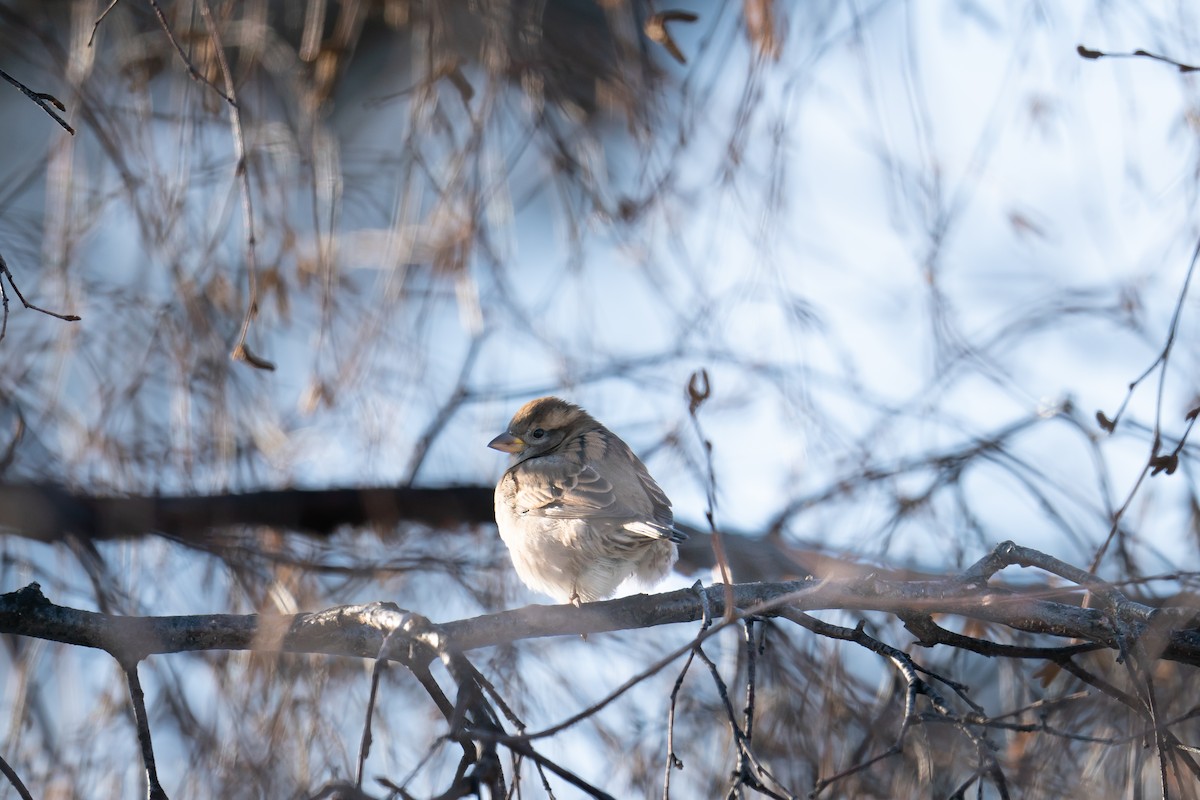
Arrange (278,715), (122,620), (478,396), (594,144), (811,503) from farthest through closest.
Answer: (478,396) → (811,503) → (594,144) → (278,715) → (122,620)

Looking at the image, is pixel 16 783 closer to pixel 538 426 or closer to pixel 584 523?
pixel 584 523

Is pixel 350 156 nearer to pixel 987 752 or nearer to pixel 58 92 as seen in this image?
pixel 58 92

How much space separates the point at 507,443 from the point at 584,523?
784 mm

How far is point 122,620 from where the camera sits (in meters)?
Answer: 2.53

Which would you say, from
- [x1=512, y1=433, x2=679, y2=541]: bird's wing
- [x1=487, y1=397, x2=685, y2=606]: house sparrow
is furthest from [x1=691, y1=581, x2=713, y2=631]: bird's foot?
[x1=512, y1=433, x2=679, y2=541]: bird's wing

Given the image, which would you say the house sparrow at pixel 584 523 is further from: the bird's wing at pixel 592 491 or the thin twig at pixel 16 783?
the thin twig at pixel 16 783

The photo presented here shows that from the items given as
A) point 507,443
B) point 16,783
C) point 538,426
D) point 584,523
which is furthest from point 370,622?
point 538,426

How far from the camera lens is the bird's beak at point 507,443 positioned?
14.7 ft

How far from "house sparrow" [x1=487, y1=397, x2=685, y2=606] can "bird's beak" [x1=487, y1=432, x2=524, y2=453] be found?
14 cm

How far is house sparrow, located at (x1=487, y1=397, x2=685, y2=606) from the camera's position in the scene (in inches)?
149

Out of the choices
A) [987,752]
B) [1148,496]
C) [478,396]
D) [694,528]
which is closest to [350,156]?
[478,396]

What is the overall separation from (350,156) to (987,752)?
3.13m

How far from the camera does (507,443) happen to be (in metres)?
4.50

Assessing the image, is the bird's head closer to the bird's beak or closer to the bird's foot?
the bird's beak
